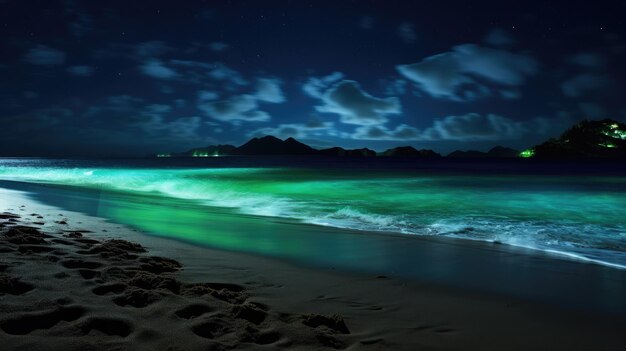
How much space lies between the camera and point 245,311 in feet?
10.2

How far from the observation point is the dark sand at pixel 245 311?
8.59ft

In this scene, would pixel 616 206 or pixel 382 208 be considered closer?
pixel 382 208

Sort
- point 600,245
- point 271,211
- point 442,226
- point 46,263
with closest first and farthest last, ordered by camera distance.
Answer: point 46,263
point 600,245
point 442,226
point 271,211

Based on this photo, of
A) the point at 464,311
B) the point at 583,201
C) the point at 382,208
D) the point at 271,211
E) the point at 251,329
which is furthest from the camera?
the point at 583,201

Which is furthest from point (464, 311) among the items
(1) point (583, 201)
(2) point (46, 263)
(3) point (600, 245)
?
(1) point (583, 201)

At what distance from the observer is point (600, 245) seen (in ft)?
23.8

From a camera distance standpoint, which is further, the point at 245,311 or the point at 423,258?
the point at 423,258

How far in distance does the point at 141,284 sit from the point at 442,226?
7225 mm

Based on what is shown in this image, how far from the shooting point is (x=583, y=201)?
648 inches

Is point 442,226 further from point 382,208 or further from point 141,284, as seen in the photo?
point 141,284

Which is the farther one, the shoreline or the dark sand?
the shoreline

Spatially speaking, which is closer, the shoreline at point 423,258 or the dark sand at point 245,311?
the dark sand at point 245,311

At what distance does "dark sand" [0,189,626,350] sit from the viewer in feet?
8.59

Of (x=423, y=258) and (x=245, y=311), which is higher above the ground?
(x=245, y=311)
